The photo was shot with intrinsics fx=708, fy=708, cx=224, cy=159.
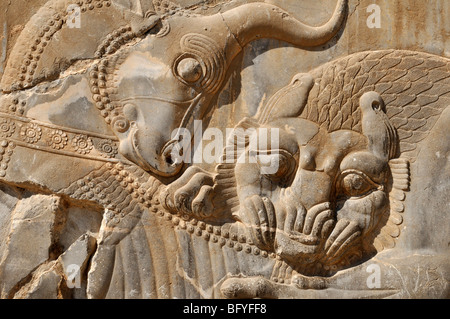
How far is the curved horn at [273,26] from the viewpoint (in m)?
4.73

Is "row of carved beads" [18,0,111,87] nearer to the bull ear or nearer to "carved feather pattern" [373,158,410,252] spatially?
the bull ear

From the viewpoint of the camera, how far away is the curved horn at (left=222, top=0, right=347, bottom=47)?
473 centimetres

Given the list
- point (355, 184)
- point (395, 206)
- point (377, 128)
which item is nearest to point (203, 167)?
point (355, 184)

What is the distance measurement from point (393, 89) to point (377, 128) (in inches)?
11.9

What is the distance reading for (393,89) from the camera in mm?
4738

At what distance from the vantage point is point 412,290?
14.8ft

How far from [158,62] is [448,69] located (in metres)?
1.95

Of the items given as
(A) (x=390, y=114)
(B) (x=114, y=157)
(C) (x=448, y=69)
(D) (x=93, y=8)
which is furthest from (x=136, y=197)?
(C) (x=448, y=69)

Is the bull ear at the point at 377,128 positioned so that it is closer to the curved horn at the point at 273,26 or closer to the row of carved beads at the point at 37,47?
the curved horn at the point at 273,26

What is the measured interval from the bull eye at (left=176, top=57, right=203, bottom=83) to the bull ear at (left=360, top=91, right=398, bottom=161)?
1.10 meters

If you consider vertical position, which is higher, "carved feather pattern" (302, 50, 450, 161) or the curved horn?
the curved horn

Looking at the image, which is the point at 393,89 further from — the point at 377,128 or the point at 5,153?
the point at 5,153

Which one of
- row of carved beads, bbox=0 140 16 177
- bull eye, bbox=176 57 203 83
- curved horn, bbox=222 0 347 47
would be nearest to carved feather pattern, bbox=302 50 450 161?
curved horn, bbox=222 0 347 47

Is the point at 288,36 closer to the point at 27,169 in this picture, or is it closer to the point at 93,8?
the point at 93,8
